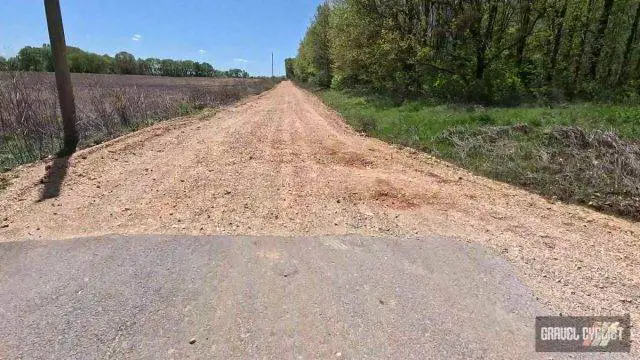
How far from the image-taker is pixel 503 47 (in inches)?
643

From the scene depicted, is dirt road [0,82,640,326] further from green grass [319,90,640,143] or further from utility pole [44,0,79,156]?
green grass [319,90,640,143]

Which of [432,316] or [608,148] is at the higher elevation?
[608,148]

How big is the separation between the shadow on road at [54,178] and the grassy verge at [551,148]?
7125mm

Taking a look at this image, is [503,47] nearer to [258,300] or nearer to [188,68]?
[258,300]

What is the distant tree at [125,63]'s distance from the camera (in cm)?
8459

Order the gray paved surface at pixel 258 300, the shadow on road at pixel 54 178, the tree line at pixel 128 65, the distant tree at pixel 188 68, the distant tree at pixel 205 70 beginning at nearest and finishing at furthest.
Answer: the gray paved surface at pixel 258 300
the shadow on road at pixel 54 178
the tree line at pixel 128 65
the distant tree at pixel 188 68
the distant tree at pixel 205 70

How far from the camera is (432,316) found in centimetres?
282

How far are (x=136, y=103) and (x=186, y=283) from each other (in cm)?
1081

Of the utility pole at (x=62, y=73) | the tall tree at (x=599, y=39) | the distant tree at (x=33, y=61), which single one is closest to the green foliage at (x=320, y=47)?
the tall tree at (x=599, y=39)

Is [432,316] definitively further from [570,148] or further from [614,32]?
[614,32]

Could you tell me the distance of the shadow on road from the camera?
5324 mm

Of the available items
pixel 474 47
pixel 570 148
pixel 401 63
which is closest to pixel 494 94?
pixel 474 47

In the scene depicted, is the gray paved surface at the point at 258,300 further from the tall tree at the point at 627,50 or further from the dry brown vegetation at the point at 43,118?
the tall tree at the point at 627,50

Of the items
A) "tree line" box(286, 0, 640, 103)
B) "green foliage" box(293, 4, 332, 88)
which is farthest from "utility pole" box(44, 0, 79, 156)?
"green foliage" box(293, 4, 332, 88)
